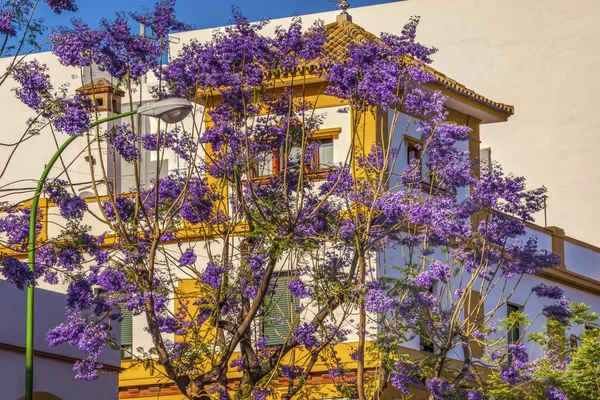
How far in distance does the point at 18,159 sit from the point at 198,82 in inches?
703

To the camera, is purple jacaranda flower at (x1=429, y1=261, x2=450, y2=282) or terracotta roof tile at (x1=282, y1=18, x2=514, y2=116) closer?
purple jacaranda flower at (x1=429, y1=261, x2=450, y2=282)

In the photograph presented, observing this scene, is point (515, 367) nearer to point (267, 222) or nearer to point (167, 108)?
point (267, 222)

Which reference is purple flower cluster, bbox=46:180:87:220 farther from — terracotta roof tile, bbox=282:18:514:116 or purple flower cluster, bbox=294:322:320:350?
terracotta roof tile, bbox=282:18:514:116

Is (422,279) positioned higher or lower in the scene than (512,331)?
higher

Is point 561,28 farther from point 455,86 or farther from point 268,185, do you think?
point 268,185

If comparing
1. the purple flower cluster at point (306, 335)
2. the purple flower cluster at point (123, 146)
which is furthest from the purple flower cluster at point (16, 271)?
the purple flower cluster at point (306, 335)

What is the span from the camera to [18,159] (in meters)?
42.9

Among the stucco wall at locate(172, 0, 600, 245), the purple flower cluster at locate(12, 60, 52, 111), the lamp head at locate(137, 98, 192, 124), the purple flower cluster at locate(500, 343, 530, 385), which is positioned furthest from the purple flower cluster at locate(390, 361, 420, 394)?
the stucco wall at locate(172, 0, 600, 245)

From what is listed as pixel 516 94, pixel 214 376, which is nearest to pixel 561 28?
pixel 516 94

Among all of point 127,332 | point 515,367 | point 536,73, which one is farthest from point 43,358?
point 536,73

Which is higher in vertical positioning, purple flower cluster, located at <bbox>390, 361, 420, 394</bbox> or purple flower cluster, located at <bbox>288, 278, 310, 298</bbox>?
purple flower cluster, located at <bbox>288, 278, 310, 298</bbox>

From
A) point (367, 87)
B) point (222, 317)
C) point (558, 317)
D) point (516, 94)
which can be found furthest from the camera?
point (516, 94)

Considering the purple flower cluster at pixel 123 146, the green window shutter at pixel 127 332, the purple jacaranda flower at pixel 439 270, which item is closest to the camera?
the purple flower cluster at pixel 123 146

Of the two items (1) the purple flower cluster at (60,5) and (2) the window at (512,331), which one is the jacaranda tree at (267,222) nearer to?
(1) the purple flower cluster at (60,5)
